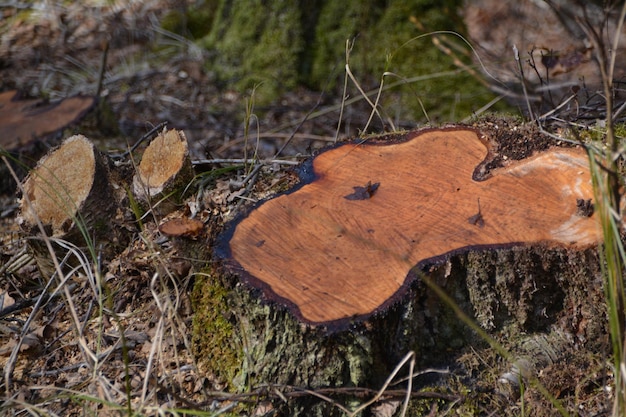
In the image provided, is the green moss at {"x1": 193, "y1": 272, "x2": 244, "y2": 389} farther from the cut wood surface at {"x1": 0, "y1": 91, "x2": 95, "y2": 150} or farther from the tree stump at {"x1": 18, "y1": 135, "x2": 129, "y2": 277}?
the cut wood surface at {"x1": 0, "y1": 91, "x2": 95, "y2": 150}

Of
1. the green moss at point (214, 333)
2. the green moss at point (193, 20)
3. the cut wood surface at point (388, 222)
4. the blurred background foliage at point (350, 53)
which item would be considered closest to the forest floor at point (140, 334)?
the green moss at point (214, 333)

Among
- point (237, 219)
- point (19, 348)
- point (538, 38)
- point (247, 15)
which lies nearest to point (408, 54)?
point (247, 15)

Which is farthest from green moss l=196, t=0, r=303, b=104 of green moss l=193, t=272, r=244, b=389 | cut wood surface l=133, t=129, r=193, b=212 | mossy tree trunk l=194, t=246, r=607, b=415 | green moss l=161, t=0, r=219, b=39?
mossy tree trunk l=194, t=246, r=607, b=415

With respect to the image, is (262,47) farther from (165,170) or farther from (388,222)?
(388,222)

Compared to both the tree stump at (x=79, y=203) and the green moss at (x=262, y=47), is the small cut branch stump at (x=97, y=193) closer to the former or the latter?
the tree stump at (x=79, y=203)

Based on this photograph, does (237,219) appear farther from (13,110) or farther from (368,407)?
(13,110)

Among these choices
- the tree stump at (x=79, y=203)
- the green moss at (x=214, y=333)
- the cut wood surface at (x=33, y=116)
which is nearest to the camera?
the green moss at (x=214, y=333)

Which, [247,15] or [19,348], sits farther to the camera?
[247,15]
